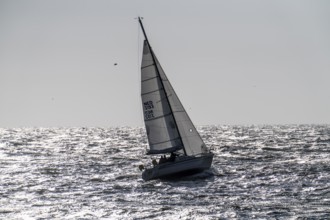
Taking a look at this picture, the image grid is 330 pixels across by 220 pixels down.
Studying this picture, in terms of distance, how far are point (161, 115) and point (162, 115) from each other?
74mm

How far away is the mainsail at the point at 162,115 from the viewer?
44.2m

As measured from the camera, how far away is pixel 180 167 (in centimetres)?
4238

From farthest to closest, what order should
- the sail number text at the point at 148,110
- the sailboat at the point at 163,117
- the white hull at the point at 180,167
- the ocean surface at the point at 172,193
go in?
the sail number text at the point at 148,110, the sailboat at the point at 163,117, the white hull at the point at 180,167, the ocean surface at the point at 172,193

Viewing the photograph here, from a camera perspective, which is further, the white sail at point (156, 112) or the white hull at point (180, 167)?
the white sail at point (156, 112)

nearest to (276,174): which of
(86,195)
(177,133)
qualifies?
(177,133)

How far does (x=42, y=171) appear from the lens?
5381cm

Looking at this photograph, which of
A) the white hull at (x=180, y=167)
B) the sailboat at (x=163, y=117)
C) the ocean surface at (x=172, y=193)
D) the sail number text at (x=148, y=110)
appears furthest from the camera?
the sail number text at (x=148, y=110)

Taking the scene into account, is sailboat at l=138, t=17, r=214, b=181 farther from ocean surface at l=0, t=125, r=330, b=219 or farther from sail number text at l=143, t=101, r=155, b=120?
ocean surface at l=0, t=125, r=330, b=219

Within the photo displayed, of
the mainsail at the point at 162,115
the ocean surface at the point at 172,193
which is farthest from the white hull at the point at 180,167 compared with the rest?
the mainsail at the point at 162,115

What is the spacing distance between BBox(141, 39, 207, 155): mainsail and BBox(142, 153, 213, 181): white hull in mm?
1750

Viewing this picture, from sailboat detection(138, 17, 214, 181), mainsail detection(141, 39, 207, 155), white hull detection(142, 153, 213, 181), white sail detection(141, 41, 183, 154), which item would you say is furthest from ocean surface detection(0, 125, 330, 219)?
white sail detection(141, 41, 183, 154)

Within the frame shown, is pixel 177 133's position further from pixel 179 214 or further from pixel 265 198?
pixel 179 214

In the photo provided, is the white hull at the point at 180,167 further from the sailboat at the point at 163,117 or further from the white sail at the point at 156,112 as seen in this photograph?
the white sail at the point at 156,112

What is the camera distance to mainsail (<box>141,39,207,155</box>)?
44188 millimetres
